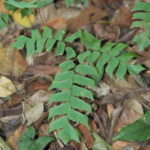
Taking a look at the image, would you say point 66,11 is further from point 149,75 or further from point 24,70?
point 149,75

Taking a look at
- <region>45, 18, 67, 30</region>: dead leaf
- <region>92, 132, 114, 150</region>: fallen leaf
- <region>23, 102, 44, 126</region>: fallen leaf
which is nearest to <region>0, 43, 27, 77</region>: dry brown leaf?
<region>23, 102, 44, 126</region>: fallen leaf

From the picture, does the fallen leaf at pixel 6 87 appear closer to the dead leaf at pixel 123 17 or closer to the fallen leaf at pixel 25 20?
Result: the fallen leaf at pixel 25 20

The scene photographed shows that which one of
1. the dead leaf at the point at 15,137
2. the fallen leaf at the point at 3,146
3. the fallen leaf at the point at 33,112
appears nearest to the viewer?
the fallen leaf at the point at 3,146

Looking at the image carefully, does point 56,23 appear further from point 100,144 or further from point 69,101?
point 100,144

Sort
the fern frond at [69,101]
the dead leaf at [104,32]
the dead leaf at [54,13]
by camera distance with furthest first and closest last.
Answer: the dead leaf at [54,13] → the dead leaf at [104,32] → the fern frond at [69,101]

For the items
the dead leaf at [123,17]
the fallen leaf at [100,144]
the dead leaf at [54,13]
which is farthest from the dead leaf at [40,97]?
the dead leaf at [123,17]

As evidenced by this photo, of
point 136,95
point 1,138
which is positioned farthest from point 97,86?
point 1,138

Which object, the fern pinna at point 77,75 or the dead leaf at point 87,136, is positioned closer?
the fern pinna at point 77,75
